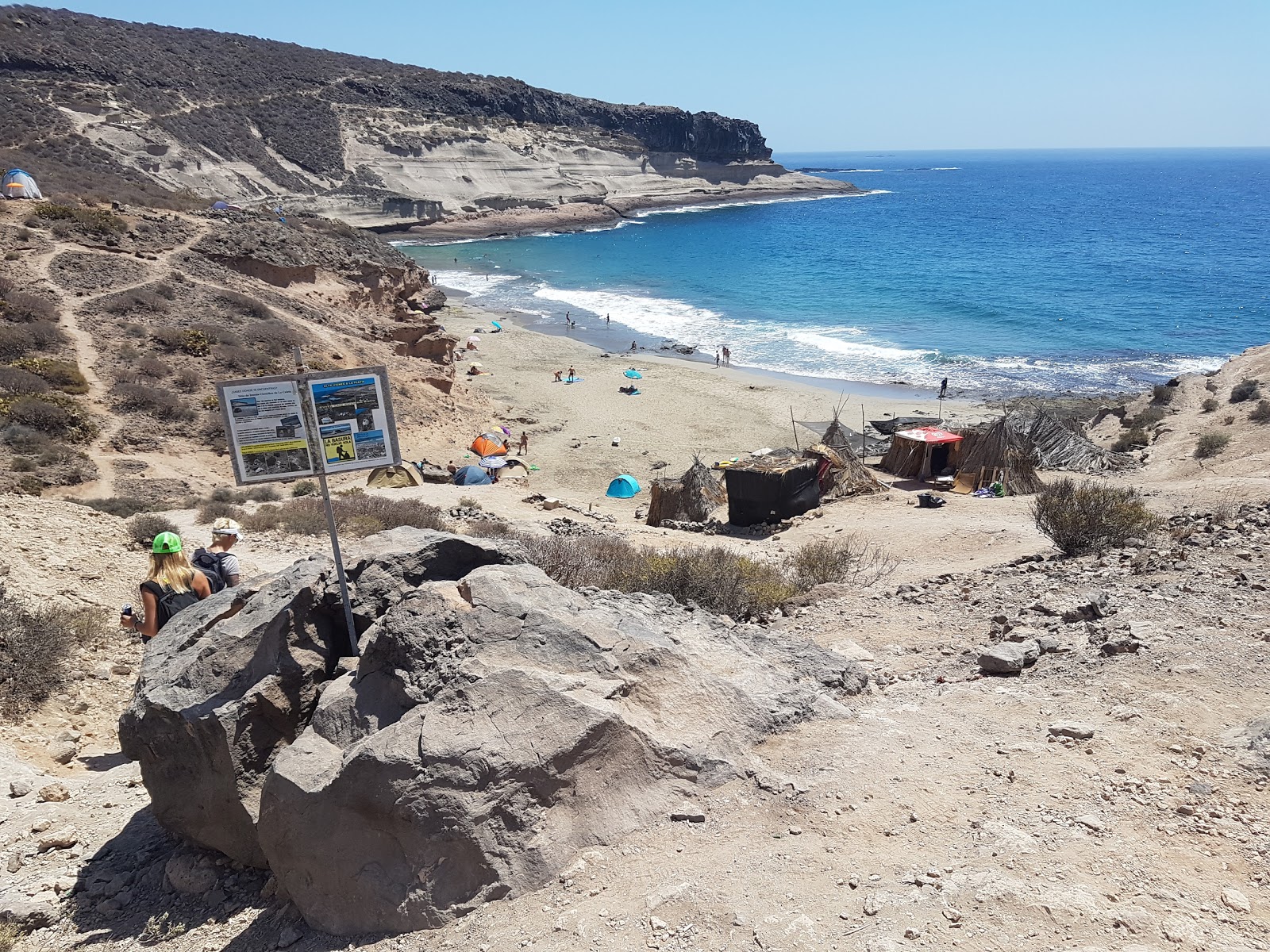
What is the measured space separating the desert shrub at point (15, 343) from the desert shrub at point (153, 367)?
1900mm

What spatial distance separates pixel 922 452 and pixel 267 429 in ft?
49.7

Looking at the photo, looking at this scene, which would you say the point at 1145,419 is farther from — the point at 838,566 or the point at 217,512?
the point at 217,512

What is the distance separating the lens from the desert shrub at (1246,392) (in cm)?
2005

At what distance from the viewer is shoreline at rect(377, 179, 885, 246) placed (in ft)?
236

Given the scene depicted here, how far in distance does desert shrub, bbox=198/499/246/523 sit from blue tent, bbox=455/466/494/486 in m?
5.11

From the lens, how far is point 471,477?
1723 cm

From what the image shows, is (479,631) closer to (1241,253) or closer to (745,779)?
(745,779)

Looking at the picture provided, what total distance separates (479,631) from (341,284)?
76.2 ft

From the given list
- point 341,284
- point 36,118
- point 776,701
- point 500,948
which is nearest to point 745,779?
point 776,701

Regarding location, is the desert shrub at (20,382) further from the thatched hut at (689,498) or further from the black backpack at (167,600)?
the black backpack at (167,600)

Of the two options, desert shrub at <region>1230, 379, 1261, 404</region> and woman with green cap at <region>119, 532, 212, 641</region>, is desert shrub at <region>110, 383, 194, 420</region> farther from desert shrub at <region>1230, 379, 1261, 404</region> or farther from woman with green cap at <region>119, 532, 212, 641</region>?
desert shrub at <region>1230, 379, 1261, 404</region>

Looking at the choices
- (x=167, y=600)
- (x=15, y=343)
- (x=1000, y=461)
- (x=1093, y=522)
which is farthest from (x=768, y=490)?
(x=15, y=343)

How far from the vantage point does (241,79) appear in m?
75.2

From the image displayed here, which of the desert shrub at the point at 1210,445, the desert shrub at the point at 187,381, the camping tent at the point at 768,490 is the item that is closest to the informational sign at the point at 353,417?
the camping tent at the point at 768,490
